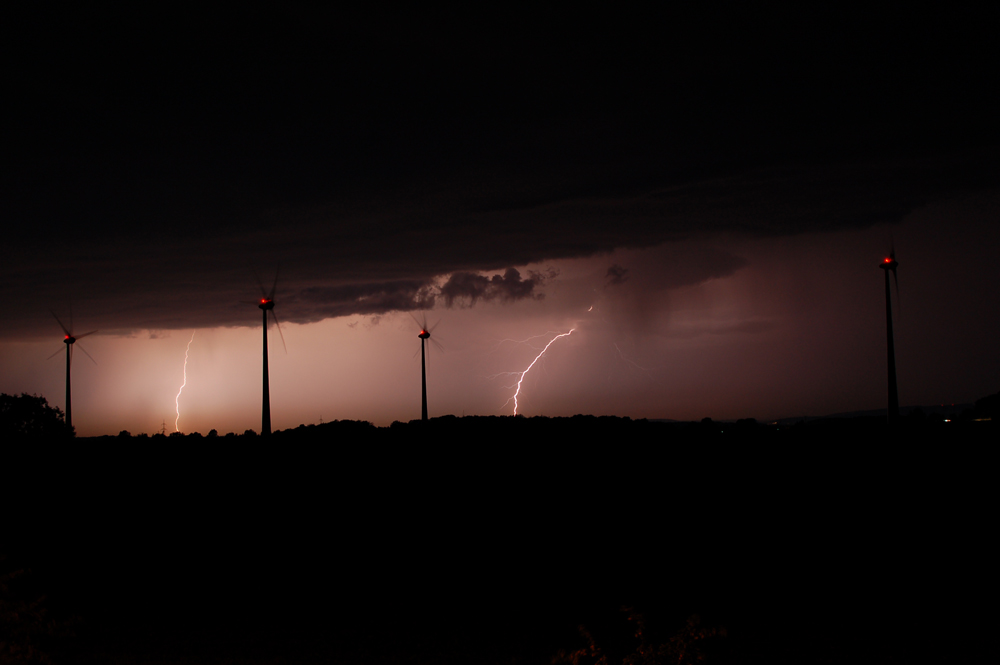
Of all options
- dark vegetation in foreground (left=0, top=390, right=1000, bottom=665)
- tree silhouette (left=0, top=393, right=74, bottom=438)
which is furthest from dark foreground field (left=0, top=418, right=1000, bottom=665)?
tree silhouette (left=0, top=393, right=74, bottom=438)

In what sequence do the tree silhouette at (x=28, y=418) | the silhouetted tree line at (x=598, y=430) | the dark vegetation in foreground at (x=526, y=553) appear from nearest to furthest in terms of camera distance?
the dark vegetation in foreground at (x=526, y=553), the silhouetted tree line at (x=598, y=430), the tree silhouette at (x=28, y=418)

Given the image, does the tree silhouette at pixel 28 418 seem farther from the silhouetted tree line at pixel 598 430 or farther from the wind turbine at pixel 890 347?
the wind turbine at pixel 890 347

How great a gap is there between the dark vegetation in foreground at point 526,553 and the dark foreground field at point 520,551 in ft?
0.27

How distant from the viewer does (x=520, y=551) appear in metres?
18.7

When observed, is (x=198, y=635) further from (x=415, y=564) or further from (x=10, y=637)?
(x=415, y=564)

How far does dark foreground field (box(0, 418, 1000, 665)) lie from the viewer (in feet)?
42.3

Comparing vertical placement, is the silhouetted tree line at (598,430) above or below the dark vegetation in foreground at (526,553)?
above

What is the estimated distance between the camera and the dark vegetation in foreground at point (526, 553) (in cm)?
1266

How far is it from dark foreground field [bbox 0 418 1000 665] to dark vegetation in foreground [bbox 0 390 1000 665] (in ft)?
0.27

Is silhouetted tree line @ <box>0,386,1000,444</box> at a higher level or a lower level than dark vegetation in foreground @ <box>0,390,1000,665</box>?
higher

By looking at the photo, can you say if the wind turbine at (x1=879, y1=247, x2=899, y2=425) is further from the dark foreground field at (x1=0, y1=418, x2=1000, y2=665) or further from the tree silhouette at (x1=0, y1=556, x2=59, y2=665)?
the tree silhouette at (x1=0, y1=556, x2=59, y2=665)

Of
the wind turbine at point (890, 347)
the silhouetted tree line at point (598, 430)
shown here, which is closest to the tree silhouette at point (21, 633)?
the silhouetted tree line at point (598, 430)

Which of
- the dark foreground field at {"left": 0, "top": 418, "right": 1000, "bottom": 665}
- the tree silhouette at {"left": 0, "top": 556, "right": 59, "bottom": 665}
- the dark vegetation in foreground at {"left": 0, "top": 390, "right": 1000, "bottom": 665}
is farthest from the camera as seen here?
the dark foreground field at {"left": 0, "top": 418, "right": 1000, "bottom": 665}

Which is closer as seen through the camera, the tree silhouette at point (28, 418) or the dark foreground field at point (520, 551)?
the dark foreground field at point (520, 551)
